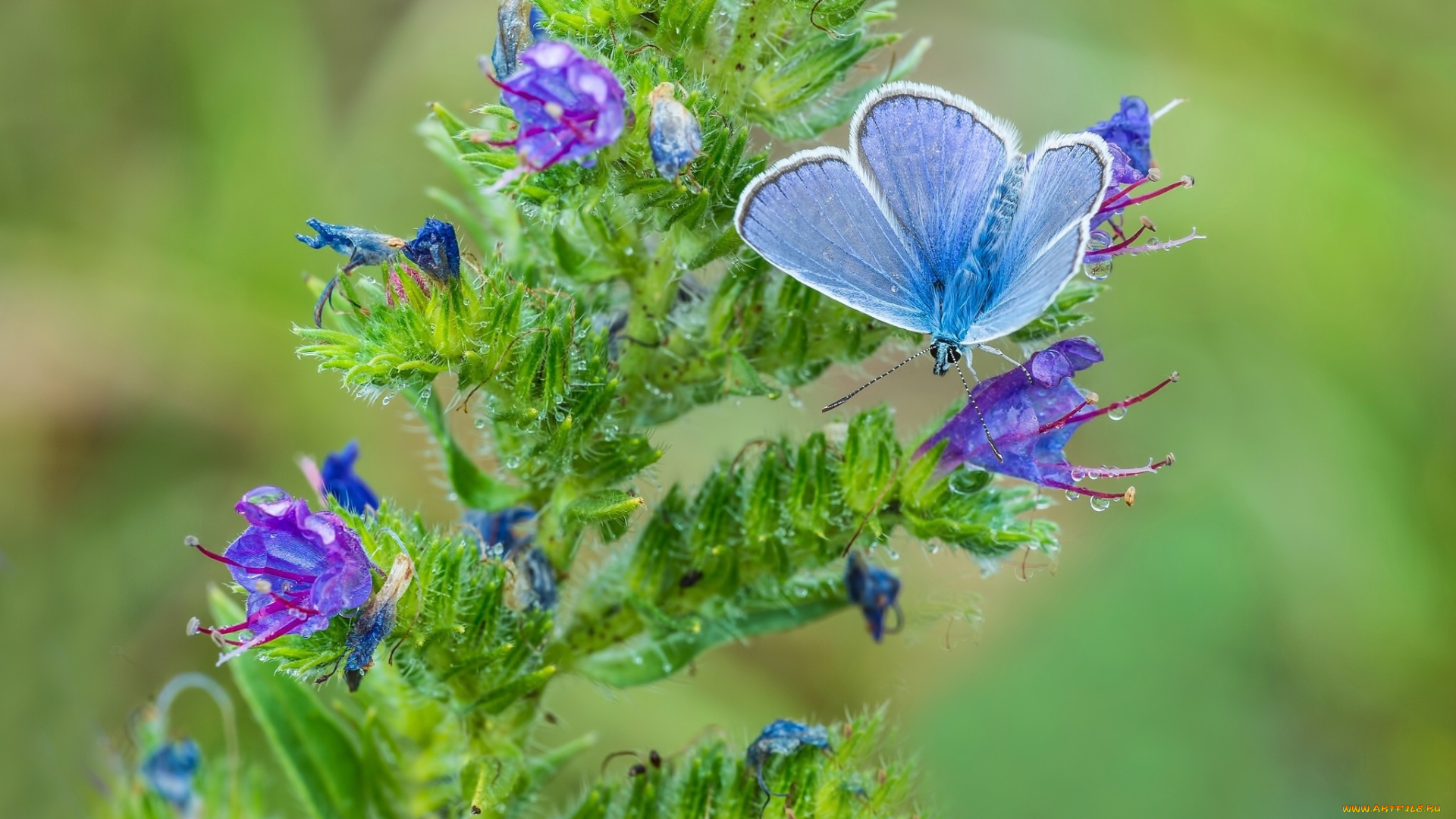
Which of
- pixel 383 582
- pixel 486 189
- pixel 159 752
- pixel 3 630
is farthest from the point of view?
pixel 3 630

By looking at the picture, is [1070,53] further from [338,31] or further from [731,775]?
[731,775]

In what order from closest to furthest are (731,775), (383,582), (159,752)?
(383,582) → (731,775) → (159,752)

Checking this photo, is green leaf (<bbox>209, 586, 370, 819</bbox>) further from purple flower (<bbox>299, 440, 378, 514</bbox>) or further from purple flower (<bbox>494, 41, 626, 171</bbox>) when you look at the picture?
purple flower (<bbox>494, 41, 626, 171</bbox>)

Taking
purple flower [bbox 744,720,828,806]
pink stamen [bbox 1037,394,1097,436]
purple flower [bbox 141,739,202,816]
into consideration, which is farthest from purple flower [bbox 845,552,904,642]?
purple flower [bbox 141,739,202,816]

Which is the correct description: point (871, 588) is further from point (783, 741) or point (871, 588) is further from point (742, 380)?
point (742, 380)

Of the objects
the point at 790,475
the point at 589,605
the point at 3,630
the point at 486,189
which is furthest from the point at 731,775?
the point at 3,630

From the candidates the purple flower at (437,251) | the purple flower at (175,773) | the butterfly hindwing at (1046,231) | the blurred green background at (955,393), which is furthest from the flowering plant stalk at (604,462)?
the blurred green background at (955,393)

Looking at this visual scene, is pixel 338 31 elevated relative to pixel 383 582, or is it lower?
elevated
